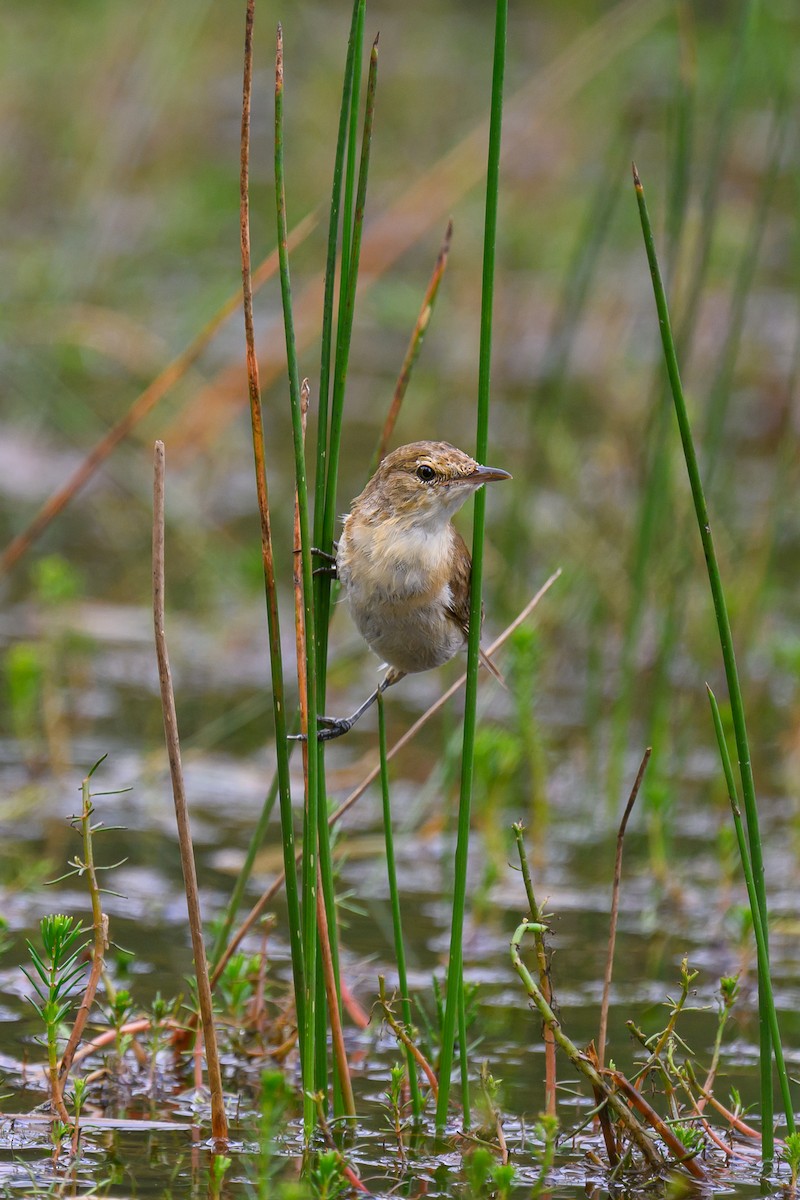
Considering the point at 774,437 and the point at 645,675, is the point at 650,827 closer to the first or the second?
the point at 645,675

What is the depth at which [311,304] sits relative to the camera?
21.7ft

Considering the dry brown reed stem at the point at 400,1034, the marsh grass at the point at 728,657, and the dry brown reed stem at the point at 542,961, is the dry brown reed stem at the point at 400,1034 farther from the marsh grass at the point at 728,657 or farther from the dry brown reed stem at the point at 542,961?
the marsh grass at the point at 728,657

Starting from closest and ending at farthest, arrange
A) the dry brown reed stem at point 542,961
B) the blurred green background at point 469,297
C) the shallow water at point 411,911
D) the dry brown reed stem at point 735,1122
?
the dry brown reed stem at point 542,961
the dry brown reed stem at point 735,1122
the shallow water at point 411,911
the blurred green background at point 469,297

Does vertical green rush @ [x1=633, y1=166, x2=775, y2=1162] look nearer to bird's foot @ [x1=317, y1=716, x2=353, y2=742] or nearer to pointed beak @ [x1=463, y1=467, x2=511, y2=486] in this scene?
pointed beak @ [x1=463, y1=467, x2=511, y2=486]

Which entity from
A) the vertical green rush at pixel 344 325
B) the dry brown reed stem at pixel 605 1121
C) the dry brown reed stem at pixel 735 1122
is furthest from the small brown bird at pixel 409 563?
the dry brown reed stem at pixel 735 1122

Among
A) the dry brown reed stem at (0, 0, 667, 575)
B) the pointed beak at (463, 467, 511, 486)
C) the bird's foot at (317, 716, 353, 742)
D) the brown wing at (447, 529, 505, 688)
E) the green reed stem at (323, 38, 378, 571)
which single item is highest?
the dry brown reed stem at (0, 0, 667, 575)

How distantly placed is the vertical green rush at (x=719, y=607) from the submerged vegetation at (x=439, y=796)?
0.4 inches

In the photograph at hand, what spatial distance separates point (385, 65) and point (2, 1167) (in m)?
14.6

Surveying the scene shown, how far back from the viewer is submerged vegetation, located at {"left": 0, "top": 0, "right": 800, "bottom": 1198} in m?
2.77

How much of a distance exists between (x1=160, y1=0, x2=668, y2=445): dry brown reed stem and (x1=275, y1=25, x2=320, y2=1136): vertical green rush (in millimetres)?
2572

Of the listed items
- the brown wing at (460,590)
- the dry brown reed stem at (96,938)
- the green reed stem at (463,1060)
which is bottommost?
the green reed stem at (463,1060)

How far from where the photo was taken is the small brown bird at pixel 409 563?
10.3ft

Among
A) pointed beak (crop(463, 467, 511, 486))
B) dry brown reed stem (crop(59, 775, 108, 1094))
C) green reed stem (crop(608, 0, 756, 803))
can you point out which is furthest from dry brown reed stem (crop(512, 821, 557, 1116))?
green reed stem (crop(608, 0, 756, 803))

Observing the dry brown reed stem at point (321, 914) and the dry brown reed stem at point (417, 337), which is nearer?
the dry brown reed stem at point (321, 914)
